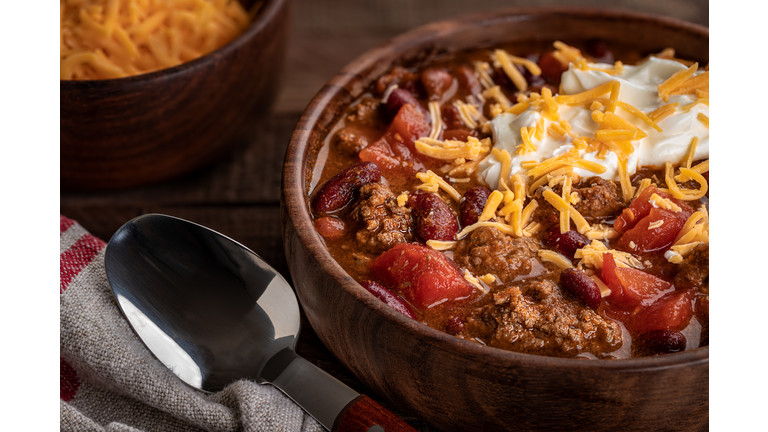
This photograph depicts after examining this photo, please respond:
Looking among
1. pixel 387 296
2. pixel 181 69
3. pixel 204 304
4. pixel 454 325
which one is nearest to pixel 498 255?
pixel 454 325

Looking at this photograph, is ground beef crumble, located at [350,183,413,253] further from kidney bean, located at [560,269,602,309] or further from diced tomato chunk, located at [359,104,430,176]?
kidney bean, located at [560,269,602,309]

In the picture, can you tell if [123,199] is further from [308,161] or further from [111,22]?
[308,161]

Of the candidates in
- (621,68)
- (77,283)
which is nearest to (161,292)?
(77,283)

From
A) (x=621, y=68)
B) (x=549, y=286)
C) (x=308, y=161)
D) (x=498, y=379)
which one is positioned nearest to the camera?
(x=498, y=379)

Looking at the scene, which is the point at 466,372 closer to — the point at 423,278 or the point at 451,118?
the point at 423,278

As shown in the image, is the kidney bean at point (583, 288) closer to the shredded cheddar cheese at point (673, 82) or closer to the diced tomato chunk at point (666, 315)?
the diced tomato chunk at point (666, 315)

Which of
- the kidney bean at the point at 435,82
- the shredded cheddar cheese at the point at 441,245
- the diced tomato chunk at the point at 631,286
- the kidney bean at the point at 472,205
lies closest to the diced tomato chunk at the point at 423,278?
the shredded cheddar cheese at the point at 441,245
